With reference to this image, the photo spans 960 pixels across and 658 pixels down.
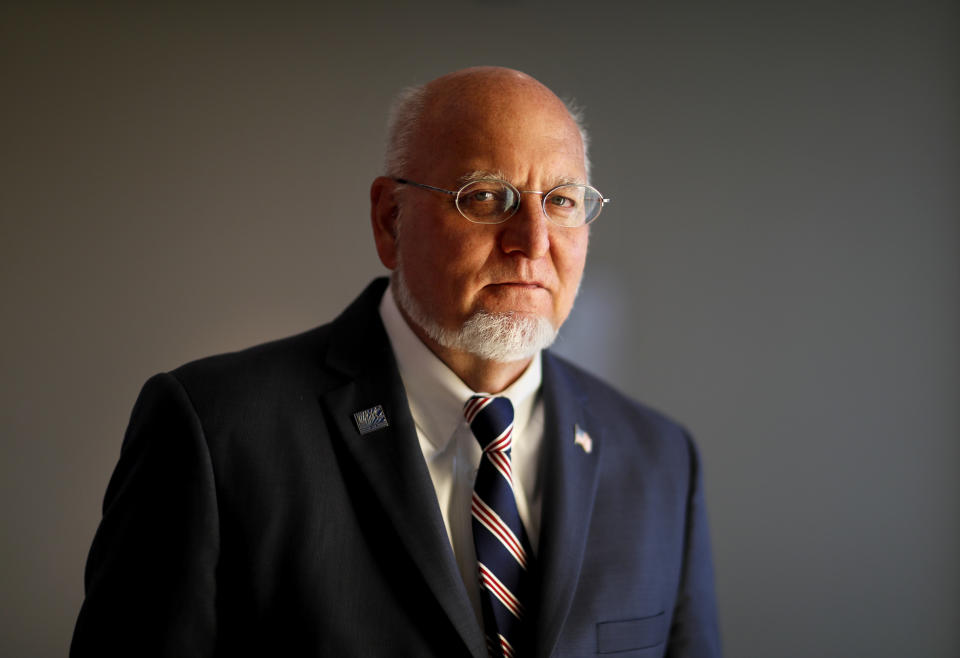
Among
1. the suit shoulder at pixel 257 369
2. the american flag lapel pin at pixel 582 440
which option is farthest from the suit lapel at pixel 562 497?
the suit shoulder at pixel 257 369

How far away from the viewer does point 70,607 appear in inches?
91.0

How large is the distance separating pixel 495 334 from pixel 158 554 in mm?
730

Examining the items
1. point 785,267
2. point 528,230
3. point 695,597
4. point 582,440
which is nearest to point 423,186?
point 528,230

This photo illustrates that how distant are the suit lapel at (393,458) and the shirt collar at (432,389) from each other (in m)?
0.04

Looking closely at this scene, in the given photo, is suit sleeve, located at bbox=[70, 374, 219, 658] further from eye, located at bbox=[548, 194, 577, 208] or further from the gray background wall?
the gray background wall

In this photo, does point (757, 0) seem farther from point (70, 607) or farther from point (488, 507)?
point (70, 607)

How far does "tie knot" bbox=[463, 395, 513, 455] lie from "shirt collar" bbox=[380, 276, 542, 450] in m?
0.03

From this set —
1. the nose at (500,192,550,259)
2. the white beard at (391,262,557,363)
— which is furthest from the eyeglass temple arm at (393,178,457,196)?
the white beard at (391,262,557,363)

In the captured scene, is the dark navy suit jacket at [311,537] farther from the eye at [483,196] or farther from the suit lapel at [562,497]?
the eye at [483,196]

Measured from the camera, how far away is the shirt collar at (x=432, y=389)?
151cm

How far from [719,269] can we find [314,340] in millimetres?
1904

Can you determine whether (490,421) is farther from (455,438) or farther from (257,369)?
(257,369)

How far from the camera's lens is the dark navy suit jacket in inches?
49.8

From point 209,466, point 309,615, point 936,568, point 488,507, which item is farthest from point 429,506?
point 936,568
